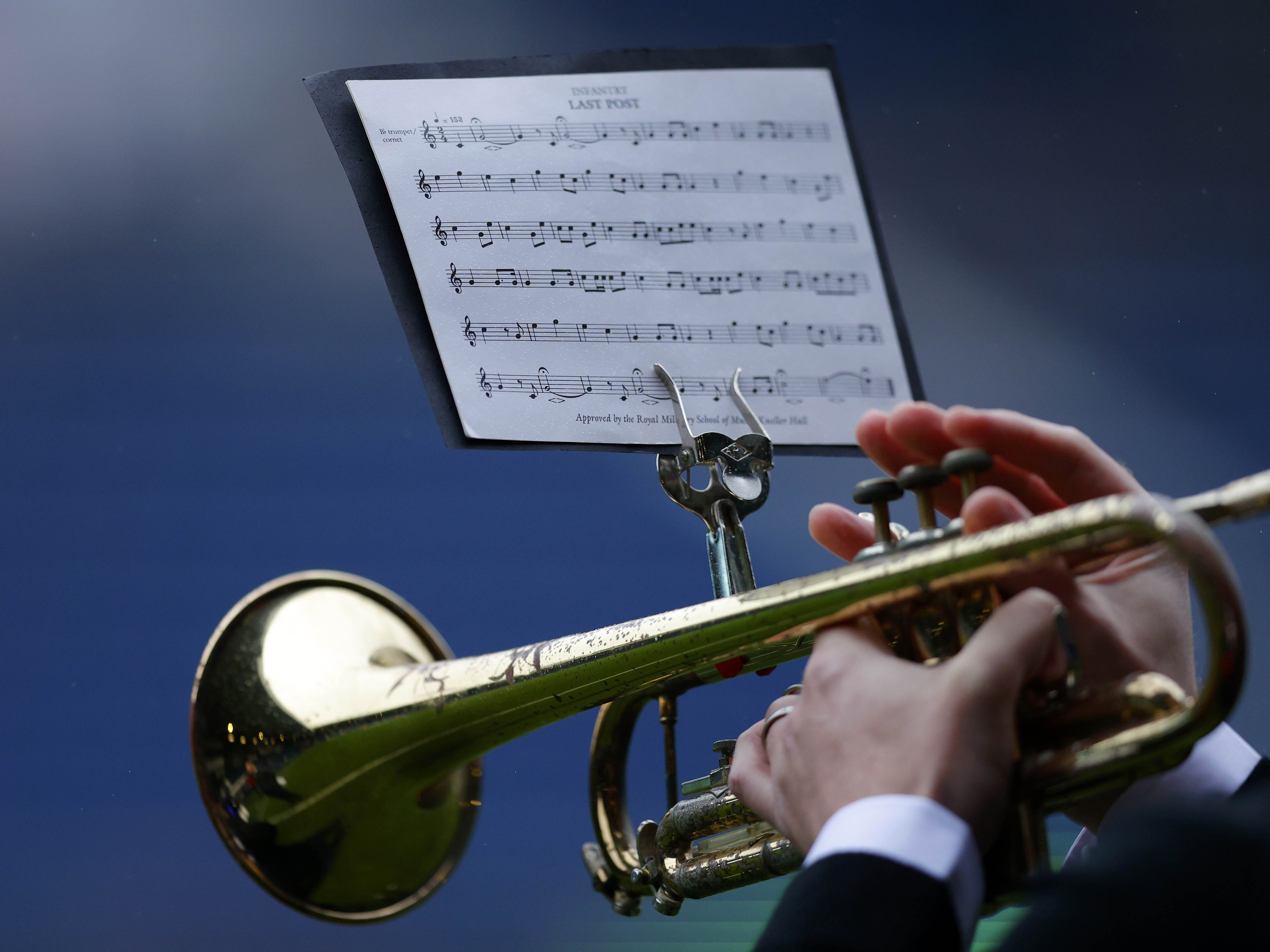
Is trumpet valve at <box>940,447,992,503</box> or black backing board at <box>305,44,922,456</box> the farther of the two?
black backing board at <box>305,44,922,456</box>

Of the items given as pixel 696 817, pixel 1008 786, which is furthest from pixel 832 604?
pixel 696 817

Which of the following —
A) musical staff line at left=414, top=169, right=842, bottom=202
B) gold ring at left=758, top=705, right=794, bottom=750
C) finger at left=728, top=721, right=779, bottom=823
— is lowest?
finger at left=728, top=721, right=779, bottom=823

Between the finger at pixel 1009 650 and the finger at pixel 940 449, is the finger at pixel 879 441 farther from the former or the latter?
the finger at pixel 1009 650

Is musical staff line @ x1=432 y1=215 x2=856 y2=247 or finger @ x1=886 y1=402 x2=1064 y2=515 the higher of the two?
musical staff line @ x1=432 y1=215 x2=856 y2=247

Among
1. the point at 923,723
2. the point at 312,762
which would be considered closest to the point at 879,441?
the point at 923,723

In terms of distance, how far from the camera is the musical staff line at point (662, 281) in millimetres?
902

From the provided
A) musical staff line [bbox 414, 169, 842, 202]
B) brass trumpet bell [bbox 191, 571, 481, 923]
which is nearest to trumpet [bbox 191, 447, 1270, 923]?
brass trumpet bell [bbox 191, 571, 481, 923]

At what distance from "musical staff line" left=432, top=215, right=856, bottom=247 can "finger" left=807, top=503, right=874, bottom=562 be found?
28 cm

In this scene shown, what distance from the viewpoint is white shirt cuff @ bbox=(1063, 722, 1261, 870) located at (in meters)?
0.74

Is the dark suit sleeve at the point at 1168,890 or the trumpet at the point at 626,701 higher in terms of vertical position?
the trumpet at the point at 626,701

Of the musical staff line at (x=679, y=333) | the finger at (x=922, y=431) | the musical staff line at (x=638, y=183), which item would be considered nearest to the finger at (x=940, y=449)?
the finger at (x=922, y=431)

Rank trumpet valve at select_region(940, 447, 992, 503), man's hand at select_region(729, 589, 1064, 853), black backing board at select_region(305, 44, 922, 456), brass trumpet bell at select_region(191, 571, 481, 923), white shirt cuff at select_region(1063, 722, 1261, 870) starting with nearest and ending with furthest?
man's hand at select_region(729, 589, 1064, 853) < trumpet valve at select_region(940, 447, 992, 503) < white shirt cuff at select_region(1063, 722, 1261, 870) < black backing board at select_region(305, 44, 922, 456) < brass trumpet bell at select_region(191, 571, 481, 923)

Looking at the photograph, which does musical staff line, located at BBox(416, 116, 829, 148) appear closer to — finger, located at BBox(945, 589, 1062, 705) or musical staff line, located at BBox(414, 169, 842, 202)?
musical staff line, located at BBox(414, 169, 842, 202)

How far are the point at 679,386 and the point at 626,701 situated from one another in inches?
10.6
